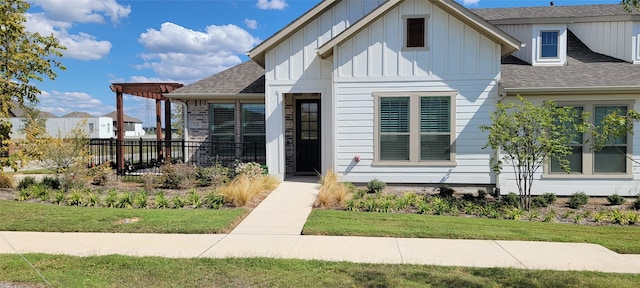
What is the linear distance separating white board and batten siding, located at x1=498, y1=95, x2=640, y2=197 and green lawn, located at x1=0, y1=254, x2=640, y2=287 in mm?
6075

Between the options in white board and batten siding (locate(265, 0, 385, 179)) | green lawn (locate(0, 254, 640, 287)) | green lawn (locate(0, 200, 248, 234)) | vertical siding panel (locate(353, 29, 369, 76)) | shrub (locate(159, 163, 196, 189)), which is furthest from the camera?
white board and batten siding (locate(265, 0, 385, 179))

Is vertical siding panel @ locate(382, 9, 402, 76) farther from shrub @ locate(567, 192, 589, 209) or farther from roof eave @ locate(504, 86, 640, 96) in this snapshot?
shrub @ locate(567, 192, 589, 209)

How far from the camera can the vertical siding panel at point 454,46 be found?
10.5 meters

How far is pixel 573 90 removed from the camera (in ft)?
33.0

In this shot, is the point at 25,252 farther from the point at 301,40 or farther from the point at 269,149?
the point at 301,40

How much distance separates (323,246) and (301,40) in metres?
7.34

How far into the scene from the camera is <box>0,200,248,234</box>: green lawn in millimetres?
6906

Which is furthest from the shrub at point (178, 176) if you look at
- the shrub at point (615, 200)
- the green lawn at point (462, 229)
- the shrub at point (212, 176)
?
the shrub at point (615, 200)

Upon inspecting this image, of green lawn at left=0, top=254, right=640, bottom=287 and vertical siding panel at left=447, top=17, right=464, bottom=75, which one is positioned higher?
vertical siding panel at left=447, top=17, right=464, bottom=75

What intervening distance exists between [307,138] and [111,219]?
7053 mm

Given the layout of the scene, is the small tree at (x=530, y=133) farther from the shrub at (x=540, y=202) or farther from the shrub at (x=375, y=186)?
the shrub at (x=375, y=186)

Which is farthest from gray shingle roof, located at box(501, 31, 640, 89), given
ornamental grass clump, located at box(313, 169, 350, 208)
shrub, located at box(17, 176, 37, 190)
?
shrub, located at box(17, 176, 37, 190)

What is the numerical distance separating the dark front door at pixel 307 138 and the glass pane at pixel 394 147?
3.01 meters

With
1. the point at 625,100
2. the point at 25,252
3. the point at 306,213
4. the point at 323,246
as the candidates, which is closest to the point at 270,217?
the point at 306,213
